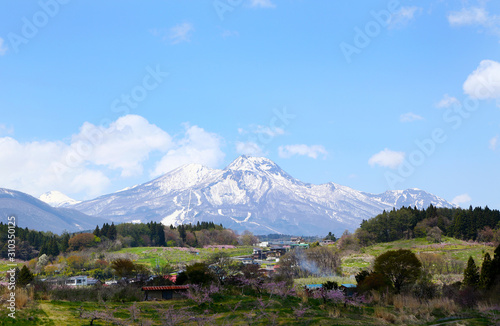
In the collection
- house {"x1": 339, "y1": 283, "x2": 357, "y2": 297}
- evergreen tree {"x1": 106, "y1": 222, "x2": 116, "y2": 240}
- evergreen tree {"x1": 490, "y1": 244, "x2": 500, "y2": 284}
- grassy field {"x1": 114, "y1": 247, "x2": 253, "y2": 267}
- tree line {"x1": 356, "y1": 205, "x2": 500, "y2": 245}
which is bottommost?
house {"x1": 339, "y1": 283, "x2": 357, "y2": 297}

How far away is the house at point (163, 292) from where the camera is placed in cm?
3284

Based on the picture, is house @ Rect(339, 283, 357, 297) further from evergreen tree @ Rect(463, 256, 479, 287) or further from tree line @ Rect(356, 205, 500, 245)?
tree line @ Rect(356, 205, 500, 245)

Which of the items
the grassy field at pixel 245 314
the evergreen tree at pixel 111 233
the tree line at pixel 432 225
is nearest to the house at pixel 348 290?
the grassy field at pixel 245 314

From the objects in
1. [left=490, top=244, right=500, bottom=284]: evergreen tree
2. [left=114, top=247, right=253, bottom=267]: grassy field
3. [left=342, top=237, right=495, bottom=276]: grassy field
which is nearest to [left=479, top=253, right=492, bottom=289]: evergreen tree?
[left=490, top=244, right=500, bottom=284]: evergreen tree

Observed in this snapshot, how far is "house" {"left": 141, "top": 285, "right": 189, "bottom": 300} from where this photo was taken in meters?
32.8

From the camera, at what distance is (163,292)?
3328cm

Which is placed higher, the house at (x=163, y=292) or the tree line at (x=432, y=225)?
the tree line at (x=432, y=225)

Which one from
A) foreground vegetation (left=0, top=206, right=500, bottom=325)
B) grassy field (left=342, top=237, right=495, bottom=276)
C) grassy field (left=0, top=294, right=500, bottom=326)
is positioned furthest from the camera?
grassy field (left=342, top=237, right=495, bottom=276)

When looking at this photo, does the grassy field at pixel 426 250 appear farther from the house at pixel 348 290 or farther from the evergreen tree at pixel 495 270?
the house at pixel 348 290

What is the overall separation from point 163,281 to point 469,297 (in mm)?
24116

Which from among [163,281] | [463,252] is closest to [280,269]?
[463,252]

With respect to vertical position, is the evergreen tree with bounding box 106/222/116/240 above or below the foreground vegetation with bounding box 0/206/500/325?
above

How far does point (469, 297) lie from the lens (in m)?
29.8

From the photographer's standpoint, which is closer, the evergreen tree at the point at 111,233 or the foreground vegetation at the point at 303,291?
the foreground vegetation at the point at 303,291
